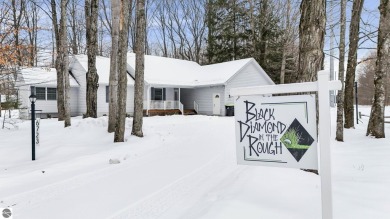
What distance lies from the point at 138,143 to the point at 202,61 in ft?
112

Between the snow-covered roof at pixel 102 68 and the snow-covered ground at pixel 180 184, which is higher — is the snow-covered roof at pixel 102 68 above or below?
above

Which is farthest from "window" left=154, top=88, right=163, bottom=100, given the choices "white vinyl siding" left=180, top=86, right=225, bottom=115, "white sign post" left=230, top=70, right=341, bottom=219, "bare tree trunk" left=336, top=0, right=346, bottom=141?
"white sign post" left=230, top=70, right=341, bottom=219

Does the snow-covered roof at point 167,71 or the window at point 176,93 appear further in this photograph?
the window at point 176,93

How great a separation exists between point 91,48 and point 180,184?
11.6 m

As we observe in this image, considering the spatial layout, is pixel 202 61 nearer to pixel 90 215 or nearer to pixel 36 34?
pixel 36 34

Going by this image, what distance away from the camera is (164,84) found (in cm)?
2641

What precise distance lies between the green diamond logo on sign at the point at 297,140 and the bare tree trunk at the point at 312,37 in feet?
9.50

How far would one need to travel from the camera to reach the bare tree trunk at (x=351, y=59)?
40.0 feet

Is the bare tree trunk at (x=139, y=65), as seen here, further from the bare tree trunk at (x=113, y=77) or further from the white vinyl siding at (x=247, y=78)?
the white vinyl siding at (x=247, y=78)

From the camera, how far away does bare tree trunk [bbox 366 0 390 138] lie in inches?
371

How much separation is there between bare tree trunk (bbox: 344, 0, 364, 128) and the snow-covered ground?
14.1ft

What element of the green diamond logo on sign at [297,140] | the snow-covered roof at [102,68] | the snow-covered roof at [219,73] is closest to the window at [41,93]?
the snow-covered roof at [102,68]

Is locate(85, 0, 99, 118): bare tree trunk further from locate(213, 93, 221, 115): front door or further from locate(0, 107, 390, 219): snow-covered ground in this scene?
locate(213, 93, 221, 115): front door

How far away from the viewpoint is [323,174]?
289 centimetres
